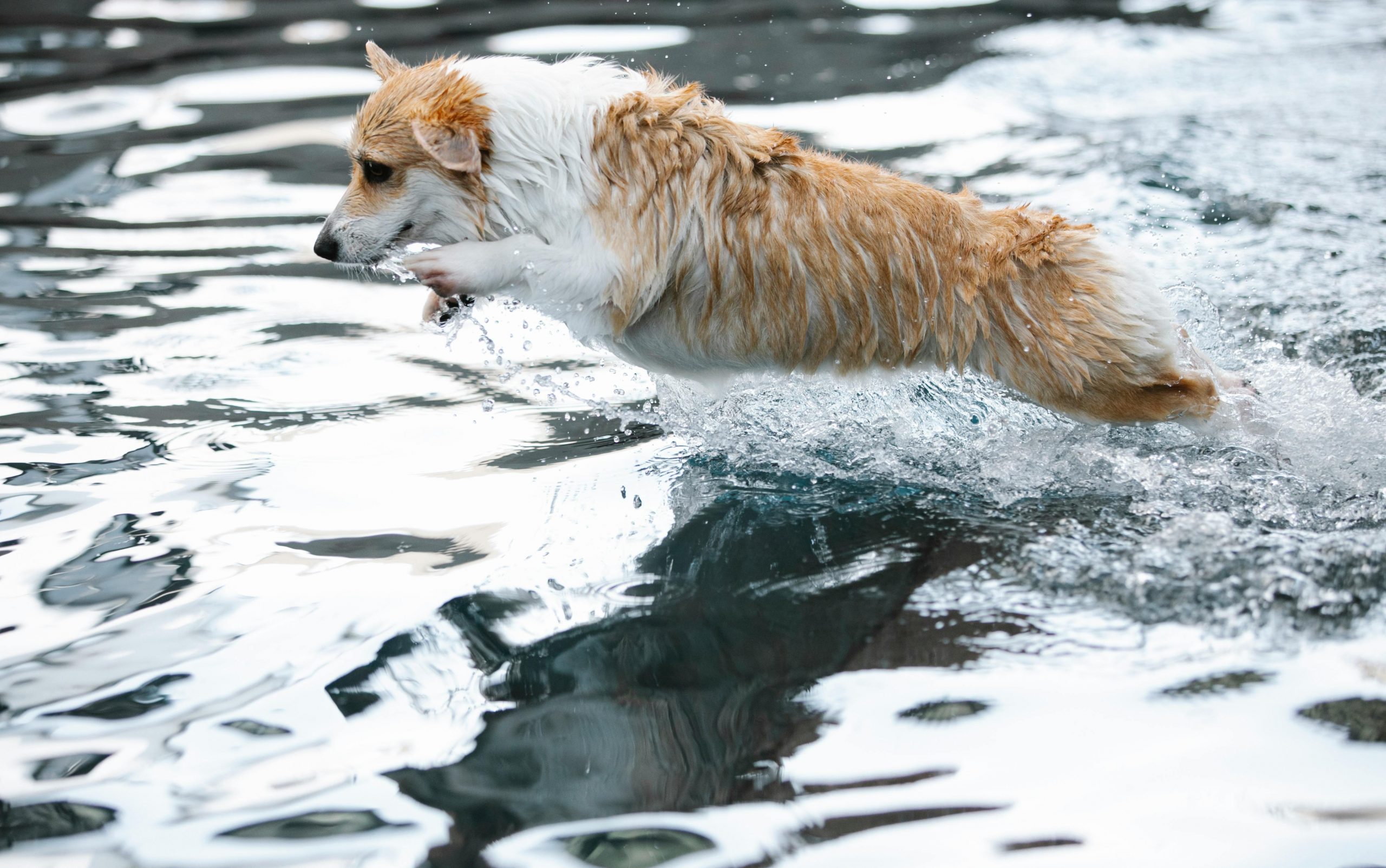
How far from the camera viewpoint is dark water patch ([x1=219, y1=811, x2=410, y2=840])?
207 centimetres

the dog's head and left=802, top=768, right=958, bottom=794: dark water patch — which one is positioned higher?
the dog's head

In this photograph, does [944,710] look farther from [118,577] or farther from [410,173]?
[118,577]

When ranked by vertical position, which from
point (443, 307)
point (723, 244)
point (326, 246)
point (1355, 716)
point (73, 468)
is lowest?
point (1355, 716)

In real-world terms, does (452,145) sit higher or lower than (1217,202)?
higher

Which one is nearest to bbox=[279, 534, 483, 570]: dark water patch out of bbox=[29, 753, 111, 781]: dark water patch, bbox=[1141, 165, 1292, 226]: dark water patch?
bbox=[29, 753, 111, 781]: dark water patch

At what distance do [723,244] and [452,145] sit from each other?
720mm

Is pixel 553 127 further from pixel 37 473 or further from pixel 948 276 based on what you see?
pixel 37 473

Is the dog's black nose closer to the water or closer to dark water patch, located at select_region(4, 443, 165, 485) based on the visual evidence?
the water

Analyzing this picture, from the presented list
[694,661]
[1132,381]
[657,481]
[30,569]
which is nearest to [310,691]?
[694,661]

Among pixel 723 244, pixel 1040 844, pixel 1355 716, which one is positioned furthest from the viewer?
pixel 723 244

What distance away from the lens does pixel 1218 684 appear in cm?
236

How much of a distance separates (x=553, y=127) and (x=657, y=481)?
102cm

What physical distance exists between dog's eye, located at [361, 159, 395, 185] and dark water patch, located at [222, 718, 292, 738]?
1353 millimetres

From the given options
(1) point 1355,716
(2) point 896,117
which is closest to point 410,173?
(1) point 1355,716
